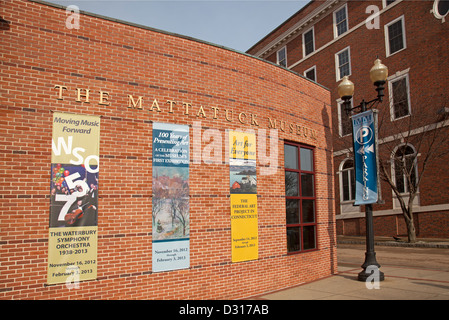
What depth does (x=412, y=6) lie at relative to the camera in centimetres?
2389

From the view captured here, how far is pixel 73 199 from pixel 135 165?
1299 millimetres

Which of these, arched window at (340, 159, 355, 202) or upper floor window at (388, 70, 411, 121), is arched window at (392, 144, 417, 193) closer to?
upper floor window at (388, 70, 411, 121)

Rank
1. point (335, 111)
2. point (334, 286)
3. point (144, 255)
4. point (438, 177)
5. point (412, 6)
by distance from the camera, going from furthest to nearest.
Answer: point (335, 111) → point (412, 6) → point (438, 177) → point (334, 286) → point (144, 255)

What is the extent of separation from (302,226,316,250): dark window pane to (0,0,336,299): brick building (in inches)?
12.7

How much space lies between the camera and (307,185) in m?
10.5

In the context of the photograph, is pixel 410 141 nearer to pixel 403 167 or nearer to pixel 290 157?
pixel 403 167

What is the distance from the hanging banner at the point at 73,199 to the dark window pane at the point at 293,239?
5089 millimetres

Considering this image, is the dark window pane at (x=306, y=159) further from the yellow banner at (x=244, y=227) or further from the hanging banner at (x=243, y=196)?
the yellow banner at (x=244, y=227)

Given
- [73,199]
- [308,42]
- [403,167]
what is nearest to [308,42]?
[308,42]

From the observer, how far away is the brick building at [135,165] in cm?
613

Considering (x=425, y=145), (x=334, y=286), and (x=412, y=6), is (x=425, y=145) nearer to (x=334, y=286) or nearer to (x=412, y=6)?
(x=412, y=6)

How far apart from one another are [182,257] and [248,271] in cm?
184

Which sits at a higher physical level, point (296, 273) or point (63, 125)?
point (63, 125)
